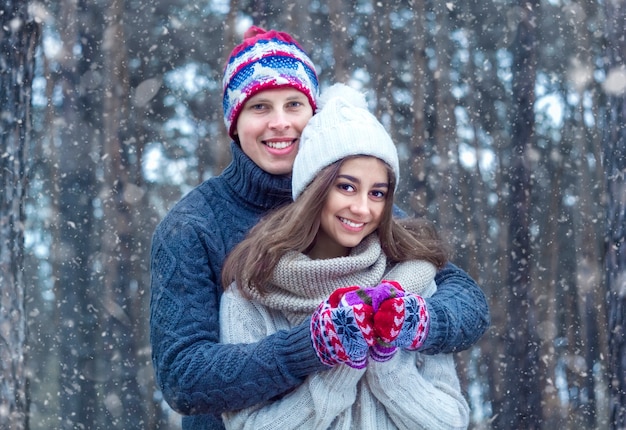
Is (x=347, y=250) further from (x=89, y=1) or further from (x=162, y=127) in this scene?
(x=89, y=1)

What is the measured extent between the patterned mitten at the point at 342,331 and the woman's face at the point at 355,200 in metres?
0.26

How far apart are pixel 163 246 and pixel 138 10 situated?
2.41 meters

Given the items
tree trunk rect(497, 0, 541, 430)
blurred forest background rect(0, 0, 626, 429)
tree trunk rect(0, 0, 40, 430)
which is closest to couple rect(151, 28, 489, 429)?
blurred forest background rect(0, 0, 626, 429)

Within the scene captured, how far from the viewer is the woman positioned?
1685 mm

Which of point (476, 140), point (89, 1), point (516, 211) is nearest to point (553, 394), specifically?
point (516, 211)

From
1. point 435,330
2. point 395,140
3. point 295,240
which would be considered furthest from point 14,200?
point 435,330

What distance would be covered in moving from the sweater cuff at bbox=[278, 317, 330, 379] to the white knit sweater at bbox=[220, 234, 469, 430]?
46 mm

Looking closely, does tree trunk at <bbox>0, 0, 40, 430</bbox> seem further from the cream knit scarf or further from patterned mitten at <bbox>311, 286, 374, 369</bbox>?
patterned mitten at <bbox>311, 286, 374, 369</bbox>

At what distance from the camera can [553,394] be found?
4.01 m

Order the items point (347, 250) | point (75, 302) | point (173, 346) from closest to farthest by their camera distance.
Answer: point (173, 346)
point (347, 250)
point (75, 302)

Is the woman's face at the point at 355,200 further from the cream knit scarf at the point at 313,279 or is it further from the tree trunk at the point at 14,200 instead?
the tree trunk at the point at 14,200

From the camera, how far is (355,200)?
1812 mm

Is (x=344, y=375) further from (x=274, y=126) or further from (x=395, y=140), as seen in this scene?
(x=395, y=140)

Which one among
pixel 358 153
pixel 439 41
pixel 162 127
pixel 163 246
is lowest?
pixel 163 246
